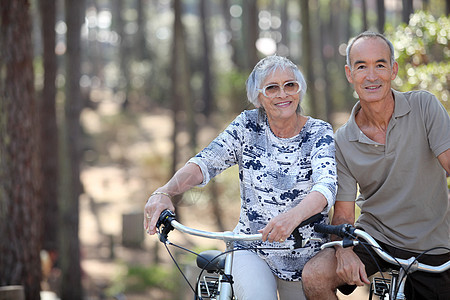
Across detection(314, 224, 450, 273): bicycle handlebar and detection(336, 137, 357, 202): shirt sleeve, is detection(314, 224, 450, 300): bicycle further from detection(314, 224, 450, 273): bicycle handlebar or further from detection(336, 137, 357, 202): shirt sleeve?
detection(336, 137, 357, 202): shirt sleeve

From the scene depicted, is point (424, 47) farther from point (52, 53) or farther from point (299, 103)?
point (52, 53)

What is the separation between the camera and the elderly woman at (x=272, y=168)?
3127 mm

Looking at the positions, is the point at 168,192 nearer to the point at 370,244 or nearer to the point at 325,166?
the point at 325,166

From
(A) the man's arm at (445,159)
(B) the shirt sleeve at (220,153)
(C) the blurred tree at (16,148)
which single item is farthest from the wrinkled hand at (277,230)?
(C) the blurred tree at (16,148)

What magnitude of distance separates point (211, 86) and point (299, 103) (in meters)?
33.2

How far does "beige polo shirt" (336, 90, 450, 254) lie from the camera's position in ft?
10.7

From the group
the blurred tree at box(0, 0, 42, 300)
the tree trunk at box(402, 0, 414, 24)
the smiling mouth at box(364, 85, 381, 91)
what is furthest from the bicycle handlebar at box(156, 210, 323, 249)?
the tree trunk at box(402, 0, 414, 24)

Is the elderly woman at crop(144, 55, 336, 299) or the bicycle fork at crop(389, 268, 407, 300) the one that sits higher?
the elderly woman at crop(144, 55, 336, 299)

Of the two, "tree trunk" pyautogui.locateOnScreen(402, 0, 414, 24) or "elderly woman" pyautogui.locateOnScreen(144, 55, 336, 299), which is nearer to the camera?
"elderly woman" pyautogui.locateOnScreen(144, 55, 336, 299)

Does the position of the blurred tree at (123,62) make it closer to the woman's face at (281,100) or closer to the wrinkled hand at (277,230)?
the woman's face at (281,100)

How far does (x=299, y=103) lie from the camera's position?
3.45 m

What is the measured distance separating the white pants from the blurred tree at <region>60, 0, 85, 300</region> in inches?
324

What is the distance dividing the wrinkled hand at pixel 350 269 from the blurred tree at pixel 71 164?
8.57m

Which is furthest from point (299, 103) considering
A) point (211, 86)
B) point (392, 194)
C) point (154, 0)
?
point (154, 0)
